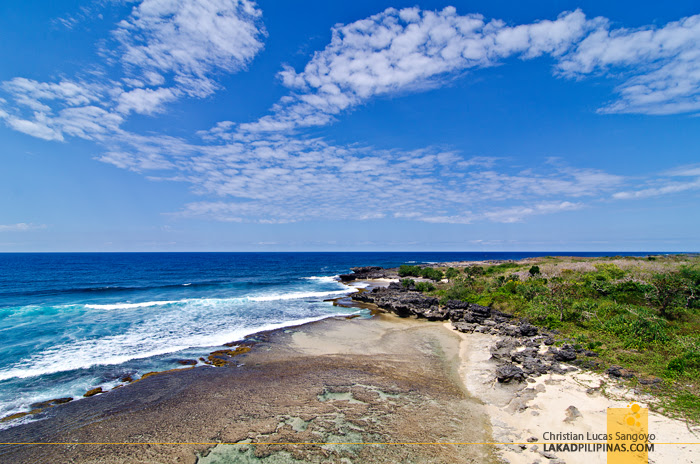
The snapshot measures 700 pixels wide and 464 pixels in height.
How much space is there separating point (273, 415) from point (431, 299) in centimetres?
2348

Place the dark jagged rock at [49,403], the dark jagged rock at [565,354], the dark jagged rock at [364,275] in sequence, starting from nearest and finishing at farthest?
the dark jagged rock at [49,403] < the dark jagged rock at [565,354] < the dark jagged rock at [364,275]

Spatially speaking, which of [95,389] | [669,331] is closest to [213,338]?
[95,389]

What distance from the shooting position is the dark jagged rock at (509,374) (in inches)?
525

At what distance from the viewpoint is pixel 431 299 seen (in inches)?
1235

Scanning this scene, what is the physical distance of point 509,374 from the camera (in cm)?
1344

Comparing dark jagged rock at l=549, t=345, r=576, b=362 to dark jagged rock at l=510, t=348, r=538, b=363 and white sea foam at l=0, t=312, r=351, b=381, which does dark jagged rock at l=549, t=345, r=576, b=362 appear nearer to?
dark jagged rock at l=510, t=348, r=538, b=363

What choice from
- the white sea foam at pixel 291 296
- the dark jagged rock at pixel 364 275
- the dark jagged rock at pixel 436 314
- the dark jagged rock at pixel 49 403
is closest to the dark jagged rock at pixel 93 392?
the dark jagged rock at pixel 49 403

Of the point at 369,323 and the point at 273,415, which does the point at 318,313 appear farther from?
the point at 273,415

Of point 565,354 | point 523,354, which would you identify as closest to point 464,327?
point 523,354

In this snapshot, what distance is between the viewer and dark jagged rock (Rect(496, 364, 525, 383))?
43.8ft

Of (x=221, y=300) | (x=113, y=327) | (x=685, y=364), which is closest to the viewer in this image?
(x=685, y=364)

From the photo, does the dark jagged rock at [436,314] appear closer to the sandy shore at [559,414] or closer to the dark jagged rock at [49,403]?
the sandy shore at [559,414]

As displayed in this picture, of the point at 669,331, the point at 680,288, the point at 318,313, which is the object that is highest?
the point at 680,288

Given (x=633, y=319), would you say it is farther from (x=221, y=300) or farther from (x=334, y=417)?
(x=221, y=300)
